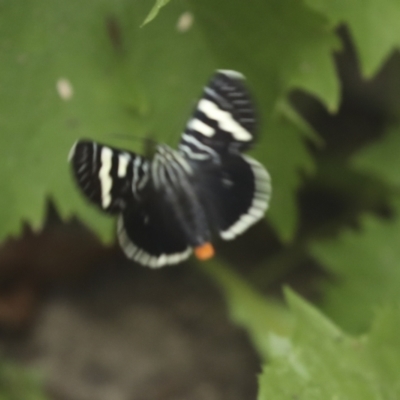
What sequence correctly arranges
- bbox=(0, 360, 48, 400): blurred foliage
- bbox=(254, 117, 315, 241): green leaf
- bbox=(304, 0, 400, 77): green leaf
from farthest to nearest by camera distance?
bbox=(0, 360, 48, 400): blurred foliage
bbox=(254, 117, 315, 241): green leaf
bbox=(304, 0, 400, 77): green leaf

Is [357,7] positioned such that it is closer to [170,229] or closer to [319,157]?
[170,229]

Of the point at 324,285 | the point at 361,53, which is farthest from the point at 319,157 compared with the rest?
the point at 361,53

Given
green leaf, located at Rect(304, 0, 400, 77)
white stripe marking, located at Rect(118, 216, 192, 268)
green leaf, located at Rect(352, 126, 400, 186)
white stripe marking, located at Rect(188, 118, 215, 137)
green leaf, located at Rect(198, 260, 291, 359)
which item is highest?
green leaf, located at Rect(304, 0, 400, 77)

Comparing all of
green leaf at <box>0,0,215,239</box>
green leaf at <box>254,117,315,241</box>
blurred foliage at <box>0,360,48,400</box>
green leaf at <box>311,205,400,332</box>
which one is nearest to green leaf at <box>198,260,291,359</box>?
green leaf at <box>311,205,400,332</box>

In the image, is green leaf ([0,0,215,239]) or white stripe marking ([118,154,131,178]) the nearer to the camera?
white stripe marking ([118,154,131,178])

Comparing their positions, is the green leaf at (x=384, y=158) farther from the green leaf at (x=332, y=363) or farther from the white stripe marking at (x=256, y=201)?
the white stripe marking at (x=256, y=201)

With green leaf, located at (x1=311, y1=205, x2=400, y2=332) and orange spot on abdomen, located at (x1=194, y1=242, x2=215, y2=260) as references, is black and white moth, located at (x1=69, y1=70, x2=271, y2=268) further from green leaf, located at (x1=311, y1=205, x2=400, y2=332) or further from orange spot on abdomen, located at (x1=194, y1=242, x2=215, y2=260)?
green leaf, located at (x1=311, y1=205, x2=400, y2=332)
